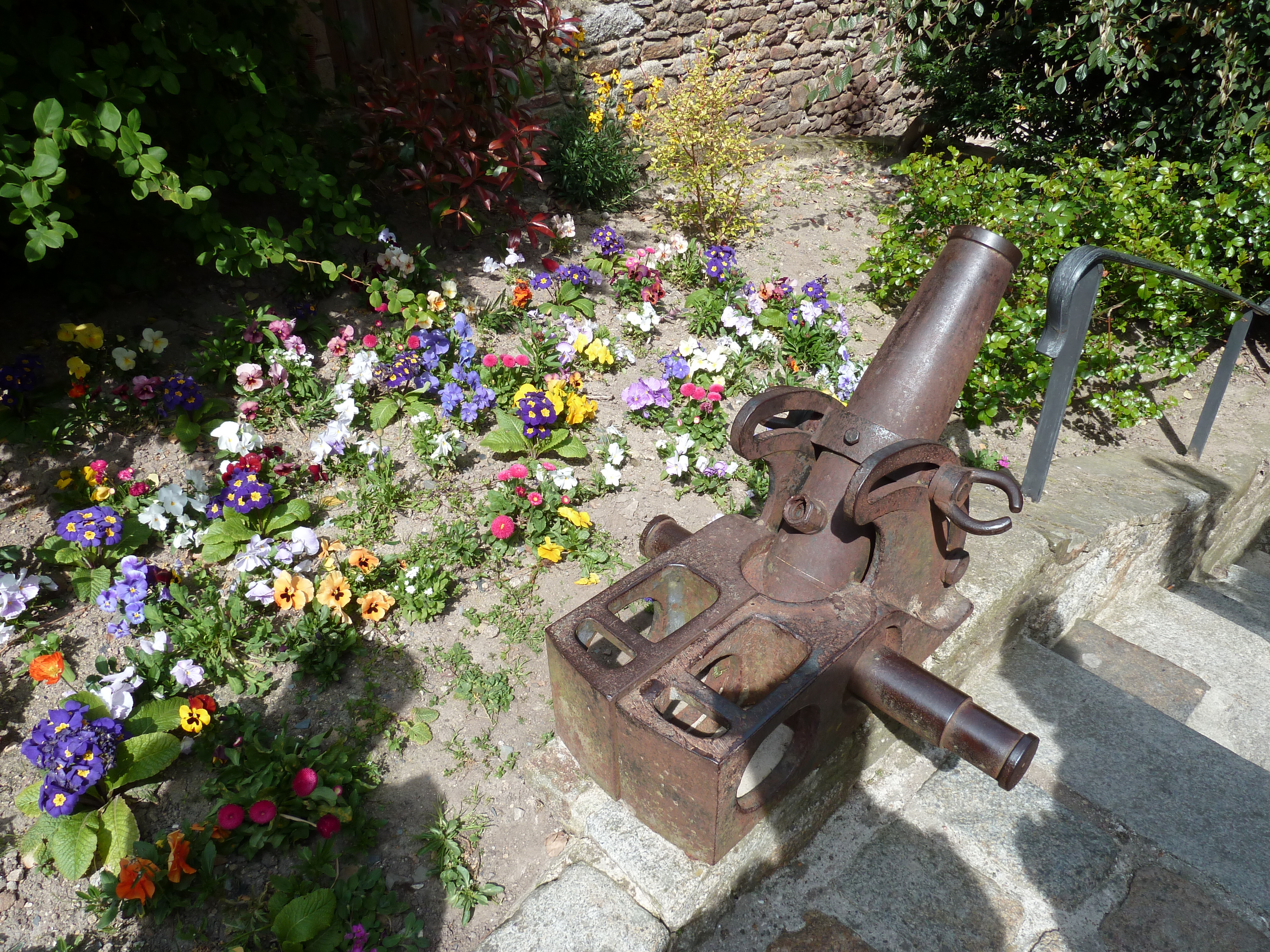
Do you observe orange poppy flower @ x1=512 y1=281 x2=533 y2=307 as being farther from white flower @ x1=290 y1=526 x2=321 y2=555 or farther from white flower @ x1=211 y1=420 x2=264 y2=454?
white flower @ x1=290 y1=526 x2=321 y2=555

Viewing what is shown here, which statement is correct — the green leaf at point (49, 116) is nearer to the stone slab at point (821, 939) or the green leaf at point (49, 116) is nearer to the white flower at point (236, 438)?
the white flower at point (236, 438)

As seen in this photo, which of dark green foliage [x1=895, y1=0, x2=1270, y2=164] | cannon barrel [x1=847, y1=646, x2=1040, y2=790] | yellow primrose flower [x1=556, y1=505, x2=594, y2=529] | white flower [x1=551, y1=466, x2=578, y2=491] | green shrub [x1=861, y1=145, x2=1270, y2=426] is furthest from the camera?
dark green foliage [x1=895, y1=0, x2=1270, y2=164]

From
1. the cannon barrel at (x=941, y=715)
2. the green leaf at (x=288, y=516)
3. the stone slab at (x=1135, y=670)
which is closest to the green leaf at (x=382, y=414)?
the green leaf at (x=288, y=516)

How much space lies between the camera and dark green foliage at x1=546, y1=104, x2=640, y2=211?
556 cm

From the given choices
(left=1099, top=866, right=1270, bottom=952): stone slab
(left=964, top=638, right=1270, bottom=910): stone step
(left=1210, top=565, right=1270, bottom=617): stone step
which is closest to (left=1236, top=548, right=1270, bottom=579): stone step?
Answer: (left=1210, top=565, right=1270, bottom=617): stone step

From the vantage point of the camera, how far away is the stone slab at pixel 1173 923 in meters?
1.84

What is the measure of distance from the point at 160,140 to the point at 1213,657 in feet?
17.3

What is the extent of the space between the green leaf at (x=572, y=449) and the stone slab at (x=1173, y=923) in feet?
8.00

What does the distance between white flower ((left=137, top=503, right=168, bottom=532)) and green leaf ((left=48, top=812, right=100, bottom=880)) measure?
1055 millimetres

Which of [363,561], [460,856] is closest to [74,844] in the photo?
[460,856]

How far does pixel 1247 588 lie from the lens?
4.42m

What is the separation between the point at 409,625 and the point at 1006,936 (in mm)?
2051

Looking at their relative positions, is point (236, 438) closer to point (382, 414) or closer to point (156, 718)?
point (382, 414)

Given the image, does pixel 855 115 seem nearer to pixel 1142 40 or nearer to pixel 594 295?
pixel 1142 40
